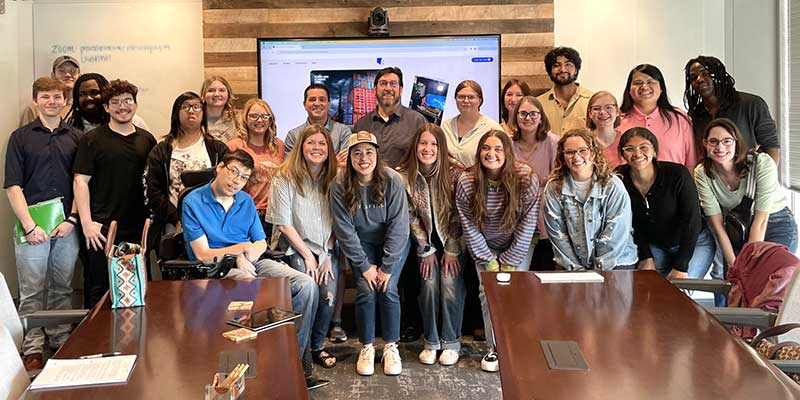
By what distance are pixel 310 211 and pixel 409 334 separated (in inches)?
43.8

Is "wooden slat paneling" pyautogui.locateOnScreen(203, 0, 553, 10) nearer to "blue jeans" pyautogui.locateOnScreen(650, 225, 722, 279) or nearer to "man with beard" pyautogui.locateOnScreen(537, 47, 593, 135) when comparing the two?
"man with beard" pyautogui.locateOnScreen(537, 47, 593, 135)

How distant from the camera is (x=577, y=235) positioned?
388 cm

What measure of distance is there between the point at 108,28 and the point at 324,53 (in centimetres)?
169

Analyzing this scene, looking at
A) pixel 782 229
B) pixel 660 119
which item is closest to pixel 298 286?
pixel 660 119

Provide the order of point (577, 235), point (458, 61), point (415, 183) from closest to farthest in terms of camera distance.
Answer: point (577, 235) → point (415, 183) → point (458, 61)

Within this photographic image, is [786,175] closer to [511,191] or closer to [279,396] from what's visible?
[511,191]

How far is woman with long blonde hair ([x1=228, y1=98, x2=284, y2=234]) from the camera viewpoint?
173 inches

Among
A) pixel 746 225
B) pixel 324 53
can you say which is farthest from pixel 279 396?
pixel 324 53

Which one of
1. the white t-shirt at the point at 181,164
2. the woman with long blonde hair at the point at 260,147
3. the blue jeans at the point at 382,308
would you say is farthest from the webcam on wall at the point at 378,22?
the blue jeans at the point at 382,308

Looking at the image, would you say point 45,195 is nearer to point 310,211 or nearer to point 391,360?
point 310,211

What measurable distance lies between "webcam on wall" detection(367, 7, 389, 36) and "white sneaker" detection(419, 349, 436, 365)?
2483 millimetres

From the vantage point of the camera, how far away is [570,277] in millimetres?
3023

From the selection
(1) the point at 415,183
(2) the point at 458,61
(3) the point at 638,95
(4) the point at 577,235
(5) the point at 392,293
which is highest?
(2) the point at 458,61

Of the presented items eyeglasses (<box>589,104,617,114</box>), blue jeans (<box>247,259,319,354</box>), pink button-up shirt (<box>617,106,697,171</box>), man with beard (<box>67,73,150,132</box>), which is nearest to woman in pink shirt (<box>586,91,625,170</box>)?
eyeglasses (<box>589,104,617,114</box>)
